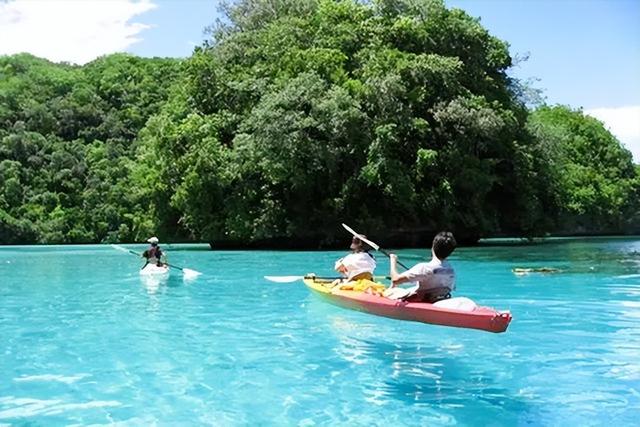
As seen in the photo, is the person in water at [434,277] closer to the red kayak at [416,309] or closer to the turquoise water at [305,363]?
the red kayak at [416,309]

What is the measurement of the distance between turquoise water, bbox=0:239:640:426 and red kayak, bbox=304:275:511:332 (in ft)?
1.01

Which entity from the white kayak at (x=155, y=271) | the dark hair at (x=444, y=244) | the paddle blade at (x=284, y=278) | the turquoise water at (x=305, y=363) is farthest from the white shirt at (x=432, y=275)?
the white kayak at (x=155, y=271)

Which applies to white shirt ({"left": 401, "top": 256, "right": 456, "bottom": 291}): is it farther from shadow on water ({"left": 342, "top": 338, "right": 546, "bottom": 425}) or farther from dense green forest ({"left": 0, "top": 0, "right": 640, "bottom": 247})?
dense green forest ({"left": 0, "top": 0, "right": 640, "bottom": 247})

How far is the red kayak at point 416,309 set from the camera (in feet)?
25.0

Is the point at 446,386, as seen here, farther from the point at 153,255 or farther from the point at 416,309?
the point at 153,255

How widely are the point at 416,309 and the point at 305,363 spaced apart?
1644 mm

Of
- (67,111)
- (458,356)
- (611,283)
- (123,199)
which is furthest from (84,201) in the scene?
(458,356)

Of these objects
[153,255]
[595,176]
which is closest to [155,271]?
[153,255]

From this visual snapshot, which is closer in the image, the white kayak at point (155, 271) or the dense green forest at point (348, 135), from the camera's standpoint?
the white kayak at point (155, 271)

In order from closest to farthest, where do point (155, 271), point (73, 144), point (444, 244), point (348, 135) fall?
1. point (444, 244)
2. point (155, 271)
3. point (348, 135)
4. point (73, 144)

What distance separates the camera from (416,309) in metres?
8.45

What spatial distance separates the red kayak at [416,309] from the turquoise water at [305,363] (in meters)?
0.31

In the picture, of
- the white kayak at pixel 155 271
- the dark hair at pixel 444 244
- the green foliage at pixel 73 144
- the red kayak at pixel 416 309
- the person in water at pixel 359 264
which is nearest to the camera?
the red kayak at pixel 416 309

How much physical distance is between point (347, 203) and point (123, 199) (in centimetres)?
3158
